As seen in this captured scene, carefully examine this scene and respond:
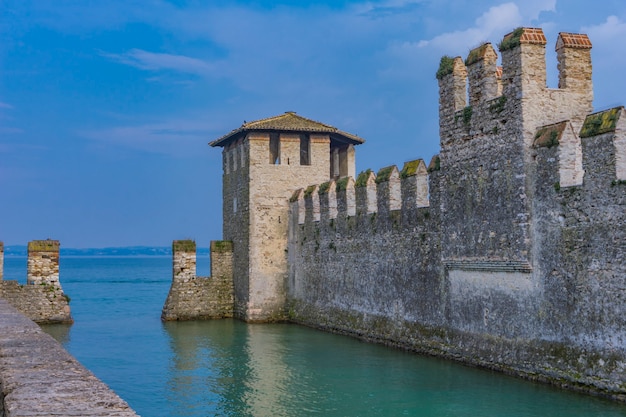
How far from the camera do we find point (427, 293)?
16391 millimetres

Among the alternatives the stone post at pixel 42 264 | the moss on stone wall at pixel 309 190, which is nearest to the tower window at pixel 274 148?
the moss on stone wall at pixel 309 190

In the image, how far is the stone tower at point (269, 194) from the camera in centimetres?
2488

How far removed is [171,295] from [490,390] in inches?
605

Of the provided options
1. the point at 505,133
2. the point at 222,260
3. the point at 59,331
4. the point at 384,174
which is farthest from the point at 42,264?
the point at 505,133

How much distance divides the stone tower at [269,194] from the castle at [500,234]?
7.27 ft

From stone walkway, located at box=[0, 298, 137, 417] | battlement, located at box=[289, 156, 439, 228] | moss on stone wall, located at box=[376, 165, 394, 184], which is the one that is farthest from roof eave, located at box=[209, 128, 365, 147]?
stone walkway, located at box=[0, 298, 137, 417]

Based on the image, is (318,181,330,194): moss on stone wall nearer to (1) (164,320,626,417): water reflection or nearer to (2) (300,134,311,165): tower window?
(2) (300,134,311,165): tower window

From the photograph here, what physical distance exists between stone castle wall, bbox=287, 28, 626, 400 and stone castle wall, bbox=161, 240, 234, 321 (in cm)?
883

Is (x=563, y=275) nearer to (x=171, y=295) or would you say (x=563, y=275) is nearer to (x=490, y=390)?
(x=490, y=390)

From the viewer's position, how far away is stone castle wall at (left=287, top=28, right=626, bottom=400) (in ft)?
37.5

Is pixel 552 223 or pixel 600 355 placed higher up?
pixel 552 223

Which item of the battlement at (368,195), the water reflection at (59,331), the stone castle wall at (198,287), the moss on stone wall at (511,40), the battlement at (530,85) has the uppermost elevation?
the moss on stone wall at (511,40)

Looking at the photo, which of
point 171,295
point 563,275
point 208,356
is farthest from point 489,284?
point 171,295

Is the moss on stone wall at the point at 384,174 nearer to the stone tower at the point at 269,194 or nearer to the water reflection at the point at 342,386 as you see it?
the water reflection at the point at 342,386
